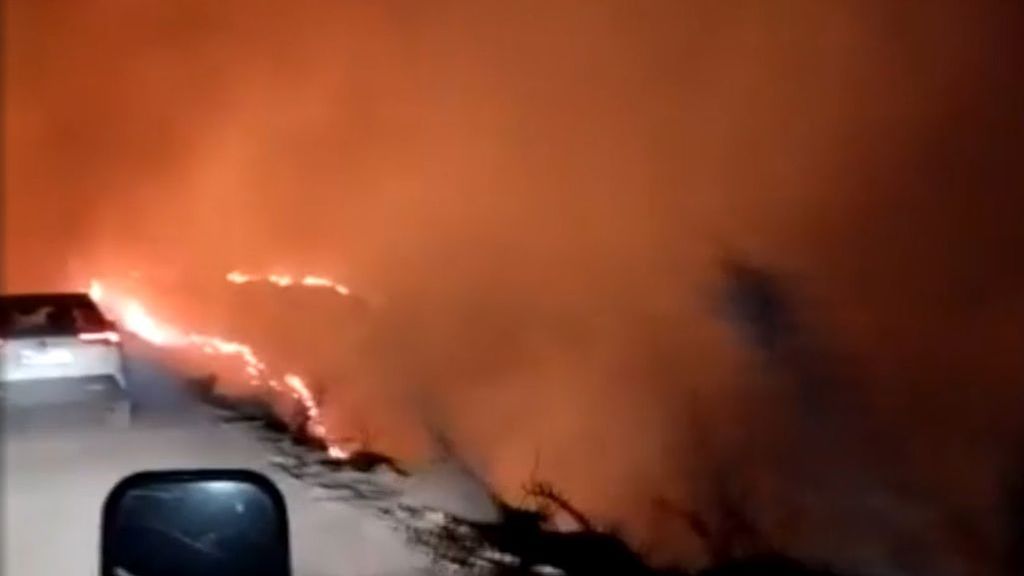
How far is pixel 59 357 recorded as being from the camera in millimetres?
1065

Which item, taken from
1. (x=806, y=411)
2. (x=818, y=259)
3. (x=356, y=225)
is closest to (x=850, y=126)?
(x=818, y=259)

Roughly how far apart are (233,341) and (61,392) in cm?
12

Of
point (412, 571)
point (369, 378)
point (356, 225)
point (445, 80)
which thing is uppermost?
point (445, 80)

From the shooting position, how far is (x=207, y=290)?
110 cm

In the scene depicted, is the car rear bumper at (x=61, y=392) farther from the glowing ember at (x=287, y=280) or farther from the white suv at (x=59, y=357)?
the glowing ember at (x=287, y=280)

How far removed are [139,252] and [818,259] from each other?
52 cm

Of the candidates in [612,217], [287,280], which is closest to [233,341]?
[287,280]

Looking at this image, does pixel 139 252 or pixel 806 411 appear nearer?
pixel 139 252

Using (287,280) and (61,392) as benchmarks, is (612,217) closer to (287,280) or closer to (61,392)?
(287,280)

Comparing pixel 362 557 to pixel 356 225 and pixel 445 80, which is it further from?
pixel 445 80

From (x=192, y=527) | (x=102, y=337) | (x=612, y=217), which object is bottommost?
(x=192, y=527)

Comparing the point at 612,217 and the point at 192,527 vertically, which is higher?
the point at 612,217

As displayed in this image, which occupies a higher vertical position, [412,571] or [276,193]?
[276,193]

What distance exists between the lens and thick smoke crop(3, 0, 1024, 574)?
3.64 feet
